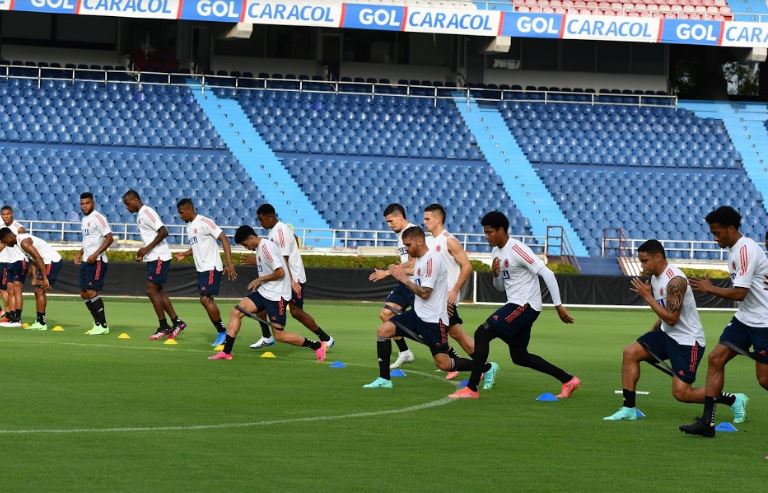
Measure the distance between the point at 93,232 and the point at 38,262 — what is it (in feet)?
3.27

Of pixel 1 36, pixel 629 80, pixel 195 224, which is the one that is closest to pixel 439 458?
pixel 195 224

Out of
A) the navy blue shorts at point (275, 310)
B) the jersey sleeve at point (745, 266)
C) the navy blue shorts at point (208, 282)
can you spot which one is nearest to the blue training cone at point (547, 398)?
the jersey sleeve at point (745, 266)

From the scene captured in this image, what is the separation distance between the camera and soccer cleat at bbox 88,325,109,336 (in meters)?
21.9

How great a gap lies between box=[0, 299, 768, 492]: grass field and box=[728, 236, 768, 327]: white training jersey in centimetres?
108

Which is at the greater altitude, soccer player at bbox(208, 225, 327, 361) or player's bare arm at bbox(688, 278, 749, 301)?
player's bare arm at bbox(688, 278, 749, 301)

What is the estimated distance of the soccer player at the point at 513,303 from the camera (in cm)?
1420

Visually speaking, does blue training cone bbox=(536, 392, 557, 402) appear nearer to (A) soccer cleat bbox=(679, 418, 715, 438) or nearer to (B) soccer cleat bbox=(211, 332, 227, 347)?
(A) soccer cleat bbox=(679, 418, 715, 438)

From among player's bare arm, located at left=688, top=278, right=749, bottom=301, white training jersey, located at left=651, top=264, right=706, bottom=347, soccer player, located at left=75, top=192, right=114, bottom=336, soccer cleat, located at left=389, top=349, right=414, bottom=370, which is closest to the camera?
player's bare arm, located at left=688, top=278, right=749, bottom=301

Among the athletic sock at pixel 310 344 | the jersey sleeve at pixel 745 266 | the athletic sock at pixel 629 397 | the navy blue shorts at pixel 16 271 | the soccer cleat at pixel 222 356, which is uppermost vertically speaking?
the jersey sleeve at pixel 745 266

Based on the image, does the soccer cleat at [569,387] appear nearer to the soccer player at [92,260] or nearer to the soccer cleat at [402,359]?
the soccer cleat at [402,359]

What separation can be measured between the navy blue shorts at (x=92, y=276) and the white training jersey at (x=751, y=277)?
12.6 metres

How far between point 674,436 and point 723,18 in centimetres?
3886

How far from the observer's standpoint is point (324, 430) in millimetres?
11492

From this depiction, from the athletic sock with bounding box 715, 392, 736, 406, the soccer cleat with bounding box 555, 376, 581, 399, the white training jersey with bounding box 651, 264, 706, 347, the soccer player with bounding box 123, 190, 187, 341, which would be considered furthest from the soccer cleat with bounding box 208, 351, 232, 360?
the athletic sock with bounding box 715, 392, 736, 406
